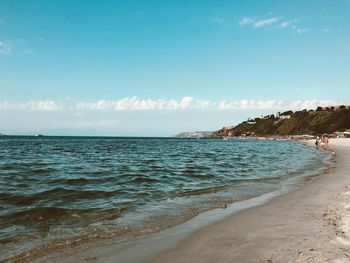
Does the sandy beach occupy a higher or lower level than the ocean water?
higher

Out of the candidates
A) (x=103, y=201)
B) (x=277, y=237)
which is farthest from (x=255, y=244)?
(x=103, y=201)

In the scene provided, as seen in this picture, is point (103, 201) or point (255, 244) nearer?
point (255, 244)

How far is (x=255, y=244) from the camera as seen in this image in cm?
758

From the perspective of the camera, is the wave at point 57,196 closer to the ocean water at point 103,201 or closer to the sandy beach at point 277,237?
the ocean water at point 103,201

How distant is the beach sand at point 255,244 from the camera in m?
6.73

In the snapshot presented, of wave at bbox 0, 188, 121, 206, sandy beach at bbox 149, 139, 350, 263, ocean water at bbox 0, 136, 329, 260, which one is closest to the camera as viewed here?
sandy beach at bbox 149, 139, 350, 263

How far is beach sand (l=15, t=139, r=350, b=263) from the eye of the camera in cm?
673

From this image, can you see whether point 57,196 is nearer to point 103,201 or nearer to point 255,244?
point 103,201

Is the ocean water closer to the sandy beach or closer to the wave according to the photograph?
the wave

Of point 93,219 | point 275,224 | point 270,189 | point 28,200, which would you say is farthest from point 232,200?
point 28,200

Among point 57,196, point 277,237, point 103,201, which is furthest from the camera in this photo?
point 57,196

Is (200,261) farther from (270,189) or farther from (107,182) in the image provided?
(107,182)

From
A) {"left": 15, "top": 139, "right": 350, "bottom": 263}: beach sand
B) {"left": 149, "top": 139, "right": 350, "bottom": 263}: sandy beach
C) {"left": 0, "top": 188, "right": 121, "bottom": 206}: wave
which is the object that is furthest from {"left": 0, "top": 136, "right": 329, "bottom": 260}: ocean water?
{"left": 149, "top": 139, "right": 350, "bottom": 263}: sandy beach

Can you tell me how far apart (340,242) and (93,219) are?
23.0ft
